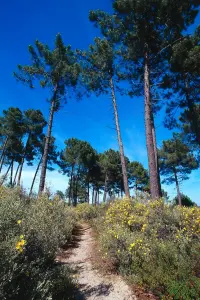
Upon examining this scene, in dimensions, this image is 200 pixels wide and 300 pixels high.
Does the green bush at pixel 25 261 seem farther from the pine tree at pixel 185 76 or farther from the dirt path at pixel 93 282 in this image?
the pine tree at pixel 185 76

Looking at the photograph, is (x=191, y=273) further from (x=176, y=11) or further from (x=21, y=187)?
(x=176, y=11)

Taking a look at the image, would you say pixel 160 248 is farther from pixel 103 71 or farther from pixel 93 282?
pixel 103 71

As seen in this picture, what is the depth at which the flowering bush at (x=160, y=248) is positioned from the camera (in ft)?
9.52

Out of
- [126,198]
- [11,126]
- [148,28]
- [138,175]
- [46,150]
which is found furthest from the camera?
[138,175]

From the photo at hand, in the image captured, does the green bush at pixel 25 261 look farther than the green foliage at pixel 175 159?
No

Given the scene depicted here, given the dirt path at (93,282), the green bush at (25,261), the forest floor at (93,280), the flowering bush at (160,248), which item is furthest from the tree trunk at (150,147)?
the green bush at (25,261)

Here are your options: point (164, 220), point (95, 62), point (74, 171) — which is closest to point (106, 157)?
point (74, 171)

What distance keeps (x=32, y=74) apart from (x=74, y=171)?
15942 millimetres

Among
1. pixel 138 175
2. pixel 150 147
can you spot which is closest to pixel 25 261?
pixel 150 147

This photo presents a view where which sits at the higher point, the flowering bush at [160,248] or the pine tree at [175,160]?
the pine tree at [175,160]

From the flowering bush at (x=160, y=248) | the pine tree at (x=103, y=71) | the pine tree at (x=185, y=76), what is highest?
the pine tree at (x=103, y=71)

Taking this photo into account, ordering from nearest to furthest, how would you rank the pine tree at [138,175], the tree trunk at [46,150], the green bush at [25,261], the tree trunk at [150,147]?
the green bush at [25,261]
the tree trunk at [150,147]
the tree trunk at [46,150]
the pine tree at [138,175]

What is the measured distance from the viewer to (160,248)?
353 cm

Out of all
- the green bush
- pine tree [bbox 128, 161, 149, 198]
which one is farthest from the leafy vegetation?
pine tree [bbox 128, 161, 149, 198]
